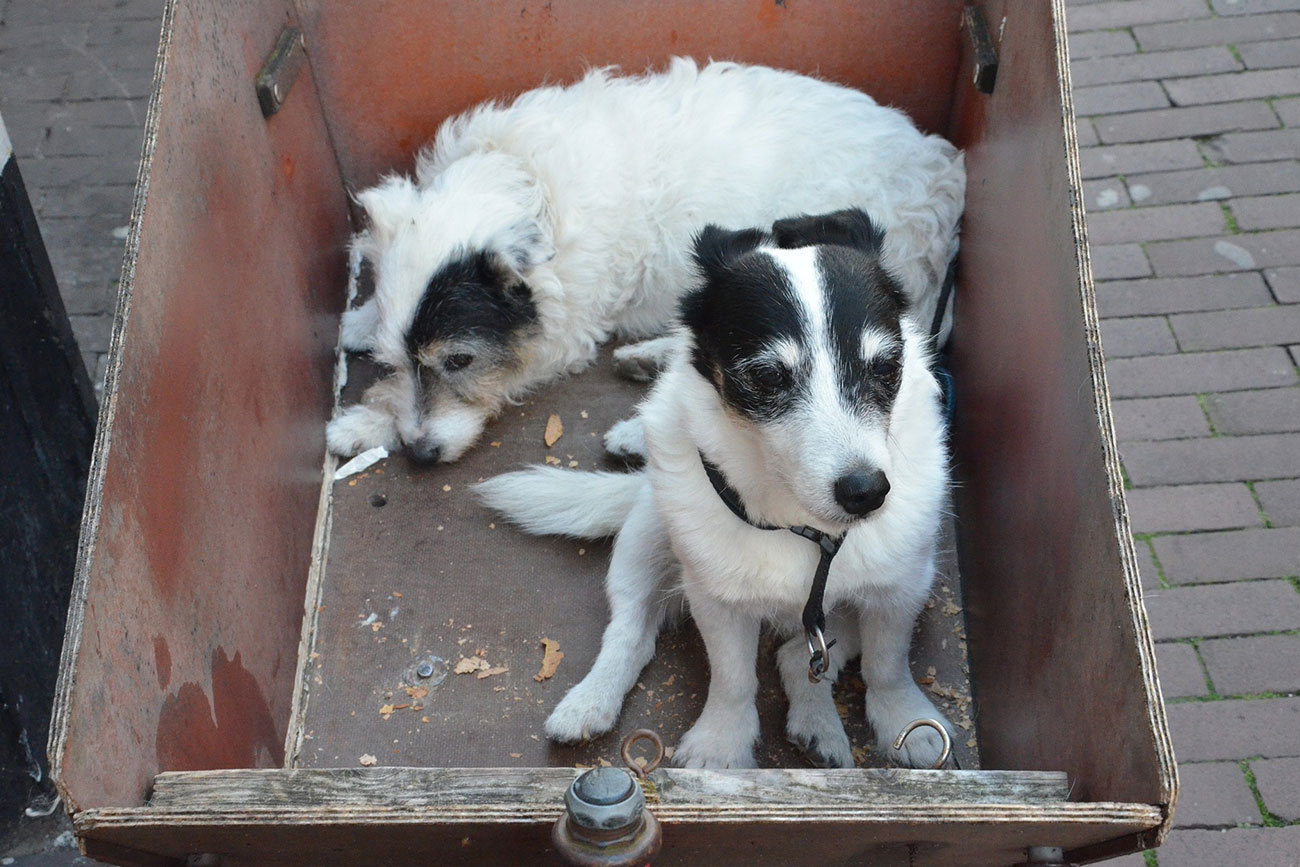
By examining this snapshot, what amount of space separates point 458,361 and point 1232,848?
231 centimetres

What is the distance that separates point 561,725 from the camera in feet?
8.19

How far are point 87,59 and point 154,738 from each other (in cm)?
440

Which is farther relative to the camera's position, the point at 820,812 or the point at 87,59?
the point at 87,59

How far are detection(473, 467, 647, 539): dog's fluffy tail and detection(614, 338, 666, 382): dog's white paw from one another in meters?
0.52

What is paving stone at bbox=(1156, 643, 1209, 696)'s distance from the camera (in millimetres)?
3109

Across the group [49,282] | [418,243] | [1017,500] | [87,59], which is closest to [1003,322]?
[1017,500]

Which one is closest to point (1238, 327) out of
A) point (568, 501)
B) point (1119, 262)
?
point (1119, 262)

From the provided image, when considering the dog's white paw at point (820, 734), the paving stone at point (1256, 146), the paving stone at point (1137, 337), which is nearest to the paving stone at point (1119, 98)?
the paving stone at point (1256, 146)

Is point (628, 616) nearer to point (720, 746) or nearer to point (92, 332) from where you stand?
point (720, 746)

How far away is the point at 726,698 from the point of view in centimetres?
241

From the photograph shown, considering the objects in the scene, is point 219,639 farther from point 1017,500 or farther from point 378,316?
point 1017,500

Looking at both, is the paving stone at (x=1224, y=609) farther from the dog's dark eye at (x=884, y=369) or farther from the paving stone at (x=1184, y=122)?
the paving stone at (x=1184, y=122)

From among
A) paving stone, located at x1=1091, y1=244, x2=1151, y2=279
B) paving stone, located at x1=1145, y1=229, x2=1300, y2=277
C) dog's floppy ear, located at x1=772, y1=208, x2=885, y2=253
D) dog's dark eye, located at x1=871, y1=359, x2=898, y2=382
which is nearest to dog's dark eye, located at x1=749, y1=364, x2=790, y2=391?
dog's dark eye, located at x1=871, y1=359, x2=898, y2=382

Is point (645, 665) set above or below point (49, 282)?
below
